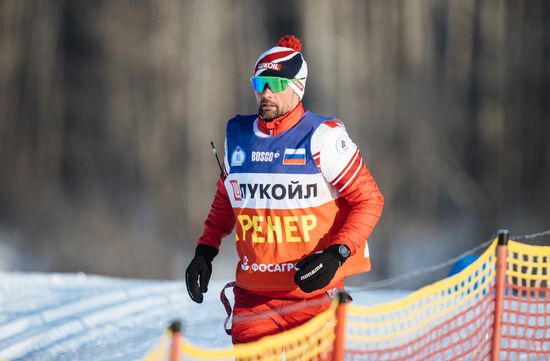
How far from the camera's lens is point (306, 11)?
27.2 ft

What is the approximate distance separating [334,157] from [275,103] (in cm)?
33

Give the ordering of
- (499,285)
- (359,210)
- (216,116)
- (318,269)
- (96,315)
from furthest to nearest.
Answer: (216,116) → (96,315) → (499,285) → (359,210) → (318,269)

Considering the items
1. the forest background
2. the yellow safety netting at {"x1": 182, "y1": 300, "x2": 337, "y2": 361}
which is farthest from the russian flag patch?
the forest background

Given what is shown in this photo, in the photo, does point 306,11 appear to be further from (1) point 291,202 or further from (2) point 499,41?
(1) point 291,202

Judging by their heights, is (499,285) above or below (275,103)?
below

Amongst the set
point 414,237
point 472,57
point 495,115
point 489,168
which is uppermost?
point 472,57

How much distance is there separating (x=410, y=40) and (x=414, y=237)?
1.88 metres

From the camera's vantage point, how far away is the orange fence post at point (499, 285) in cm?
376

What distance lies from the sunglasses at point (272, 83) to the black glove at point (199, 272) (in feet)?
2.59

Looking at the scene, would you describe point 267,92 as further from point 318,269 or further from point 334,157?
point 318,269

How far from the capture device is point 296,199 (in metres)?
3.38

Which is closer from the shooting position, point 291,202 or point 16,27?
point 291,202

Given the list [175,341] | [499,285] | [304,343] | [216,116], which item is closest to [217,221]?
[304,343]

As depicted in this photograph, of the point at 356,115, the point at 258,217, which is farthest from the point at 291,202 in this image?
the point at 356,115
